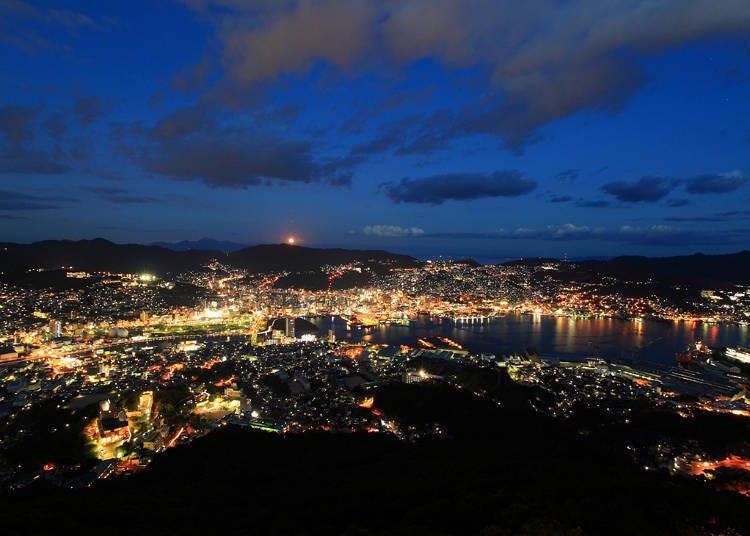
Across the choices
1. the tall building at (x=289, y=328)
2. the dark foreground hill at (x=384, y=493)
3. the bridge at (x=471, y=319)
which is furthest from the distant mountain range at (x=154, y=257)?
the dark foreground hill at (x=384, y=493)

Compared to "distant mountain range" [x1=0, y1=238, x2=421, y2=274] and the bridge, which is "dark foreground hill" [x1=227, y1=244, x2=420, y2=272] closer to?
"distant mountain range" [x1=0, y1=238, x2=421, y2=274]

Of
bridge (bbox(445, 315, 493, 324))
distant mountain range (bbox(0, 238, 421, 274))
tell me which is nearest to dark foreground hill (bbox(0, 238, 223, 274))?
distant mountain range (bbox(0, 238, 421, 274))

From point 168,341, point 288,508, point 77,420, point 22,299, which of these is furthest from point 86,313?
point 288,508

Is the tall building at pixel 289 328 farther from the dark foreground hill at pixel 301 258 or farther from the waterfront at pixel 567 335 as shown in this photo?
the dark foreground hill at pixel 301 258

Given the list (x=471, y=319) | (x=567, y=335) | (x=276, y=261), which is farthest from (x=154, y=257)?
(x=567, y=335)

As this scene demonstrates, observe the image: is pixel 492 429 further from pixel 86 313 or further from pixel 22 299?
pixel 22 299

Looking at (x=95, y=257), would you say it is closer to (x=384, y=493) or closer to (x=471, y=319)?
(x=471, y=319)

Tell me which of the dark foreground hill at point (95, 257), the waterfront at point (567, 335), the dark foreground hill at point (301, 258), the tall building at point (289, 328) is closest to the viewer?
the waterfront at point (567, 335)
